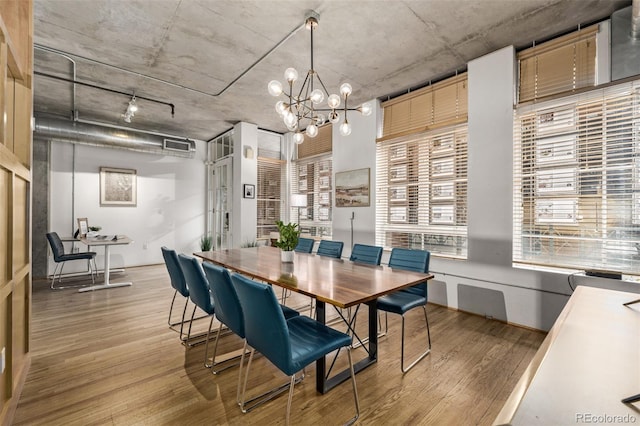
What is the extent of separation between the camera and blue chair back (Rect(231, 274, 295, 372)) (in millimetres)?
1546

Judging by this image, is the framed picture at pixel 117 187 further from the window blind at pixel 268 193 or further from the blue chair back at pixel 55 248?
the window blind at pixel 268 193

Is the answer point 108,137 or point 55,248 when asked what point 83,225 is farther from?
point 108,137

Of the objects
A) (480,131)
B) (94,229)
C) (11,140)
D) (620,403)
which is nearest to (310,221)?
(480,131)

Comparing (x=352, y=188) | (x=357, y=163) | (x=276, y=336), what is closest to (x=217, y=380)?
(x=276, y=336)

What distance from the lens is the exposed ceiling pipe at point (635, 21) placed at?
2.16 metres

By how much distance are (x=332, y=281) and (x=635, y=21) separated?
3332 millimetres

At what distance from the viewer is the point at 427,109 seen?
4.22 metres

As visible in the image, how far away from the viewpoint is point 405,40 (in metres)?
3.16

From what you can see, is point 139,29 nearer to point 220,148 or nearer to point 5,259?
point 5,259

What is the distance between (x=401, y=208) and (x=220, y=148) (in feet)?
15.7

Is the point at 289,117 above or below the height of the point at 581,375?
above

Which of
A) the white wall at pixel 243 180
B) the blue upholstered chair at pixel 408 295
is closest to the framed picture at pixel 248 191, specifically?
the white wall at pixel 243 180

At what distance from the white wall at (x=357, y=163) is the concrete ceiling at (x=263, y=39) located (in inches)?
20.5

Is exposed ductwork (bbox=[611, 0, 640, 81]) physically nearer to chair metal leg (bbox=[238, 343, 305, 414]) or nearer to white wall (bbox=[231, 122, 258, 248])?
chair metal leg (bbox=[238, 343, 305, 414])
